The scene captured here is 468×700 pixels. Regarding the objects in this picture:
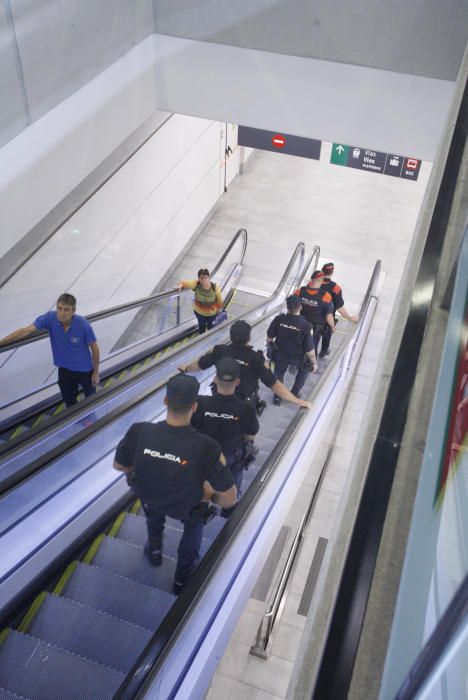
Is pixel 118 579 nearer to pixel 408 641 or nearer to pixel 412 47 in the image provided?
pixel 408 641

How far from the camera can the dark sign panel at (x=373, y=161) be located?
36.4 feet

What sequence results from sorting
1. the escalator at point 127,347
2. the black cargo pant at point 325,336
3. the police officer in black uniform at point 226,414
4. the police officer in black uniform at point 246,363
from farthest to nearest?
the black cargo pant at point 325,336, the escalator at point 127,347, the police officer in black uniform at point 246,363, the police officer in black uniform at point 226,414

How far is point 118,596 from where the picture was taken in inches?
146

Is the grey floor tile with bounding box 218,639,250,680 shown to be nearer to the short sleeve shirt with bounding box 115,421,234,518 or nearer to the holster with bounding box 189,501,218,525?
the holster with bounding box 189,501,218,525

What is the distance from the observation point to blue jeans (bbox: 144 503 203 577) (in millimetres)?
3639

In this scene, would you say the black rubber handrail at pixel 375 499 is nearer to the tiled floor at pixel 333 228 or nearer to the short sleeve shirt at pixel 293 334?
the short sleeve shirt at pixel 293 334

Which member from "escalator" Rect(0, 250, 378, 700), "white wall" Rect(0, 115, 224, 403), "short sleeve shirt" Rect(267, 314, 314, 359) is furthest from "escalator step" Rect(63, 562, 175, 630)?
"white wall" Rect(0, 115, 224, 403)

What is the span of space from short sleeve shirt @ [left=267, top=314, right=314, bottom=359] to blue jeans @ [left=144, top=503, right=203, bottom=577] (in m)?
2.96

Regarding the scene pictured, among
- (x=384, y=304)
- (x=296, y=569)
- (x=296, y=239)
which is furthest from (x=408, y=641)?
(x=296, y=239)

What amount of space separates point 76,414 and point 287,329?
273cm

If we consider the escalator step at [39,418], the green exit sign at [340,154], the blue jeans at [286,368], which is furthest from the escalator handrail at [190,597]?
the green exit sign at [340,154]

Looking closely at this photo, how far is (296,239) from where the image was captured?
14.5m

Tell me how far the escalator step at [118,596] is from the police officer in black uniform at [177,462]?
63cm

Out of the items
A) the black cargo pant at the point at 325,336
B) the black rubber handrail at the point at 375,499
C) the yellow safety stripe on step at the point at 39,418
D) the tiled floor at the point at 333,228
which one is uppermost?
the black rubber handrail at the point at 375,499
